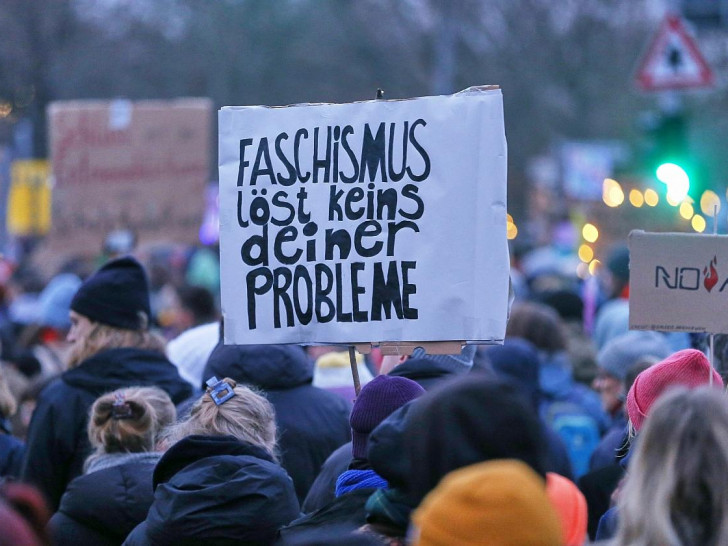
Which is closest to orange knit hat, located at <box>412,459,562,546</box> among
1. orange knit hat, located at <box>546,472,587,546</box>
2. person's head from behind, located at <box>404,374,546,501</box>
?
person's head from behind, located at <box>404,374,546,501</box>

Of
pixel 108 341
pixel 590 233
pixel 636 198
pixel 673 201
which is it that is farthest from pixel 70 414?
pixel 636 198

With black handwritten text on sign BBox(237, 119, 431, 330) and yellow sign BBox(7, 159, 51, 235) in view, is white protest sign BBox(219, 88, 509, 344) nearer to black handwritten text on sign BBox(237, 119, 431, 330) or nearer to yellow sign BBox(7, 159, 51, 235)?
black handwritten text on sign BBox(237, 119, 431, 330)

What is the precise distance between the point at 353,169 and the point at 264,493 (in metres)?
1.17

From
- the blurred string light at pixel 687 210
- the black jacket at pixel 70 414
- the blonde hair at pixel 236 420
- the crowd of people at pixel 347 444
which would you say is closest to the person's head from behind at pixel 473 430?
the crowd of people at pixel 347 444

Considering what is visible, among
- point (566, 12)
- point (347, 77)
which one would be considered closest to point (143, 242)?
point (347, 77)

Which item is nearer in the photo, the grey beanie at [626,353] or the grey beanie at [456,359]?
the grey beanie at [456,359]

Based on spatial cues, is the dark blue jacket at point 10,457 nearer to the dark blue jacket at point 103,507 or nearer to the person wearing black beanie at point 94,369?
the person wearing black beanie at point 94,369

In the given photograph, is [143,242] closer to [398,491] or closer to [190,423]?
[190,423]

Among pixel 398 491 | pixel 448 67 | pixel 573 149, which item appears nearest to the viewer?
pixel 398 491

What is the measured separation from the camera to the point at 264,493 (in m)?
3.66

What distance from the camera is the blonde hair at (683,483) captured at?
94.0 inches

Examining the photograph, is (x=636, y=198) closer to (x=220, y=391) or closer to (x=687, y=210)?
(x=687, y=210)

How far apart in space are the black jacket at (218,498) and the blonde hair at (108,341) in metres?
1.56

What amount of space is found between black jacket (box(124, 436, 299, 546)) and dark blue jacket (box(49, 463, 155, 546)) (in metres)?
0.40
